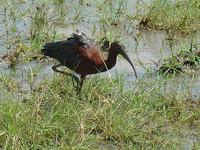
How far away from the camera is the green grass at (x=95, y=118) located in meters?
4.80

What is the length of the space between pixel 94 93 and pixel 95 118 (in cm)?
77

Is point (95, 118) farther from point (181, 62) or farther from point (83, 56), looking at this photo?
point (181, 62)

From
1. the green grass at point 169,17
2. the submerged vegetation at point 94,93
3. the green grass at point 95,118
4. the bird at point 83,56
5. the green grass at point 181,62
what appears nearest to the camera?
the green grass at point 95,118

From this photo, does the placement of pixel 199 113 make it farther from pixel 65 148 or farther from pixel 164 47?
pixel 164 47

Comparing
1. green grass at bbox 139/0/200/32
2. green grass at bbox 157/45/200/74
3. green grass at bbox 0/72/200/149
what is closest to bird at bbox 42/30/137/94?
green grass at bbox 0/72/200/149

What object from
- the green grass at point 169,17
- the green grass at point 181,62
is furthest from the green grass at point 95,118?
the green grass at point 169,17

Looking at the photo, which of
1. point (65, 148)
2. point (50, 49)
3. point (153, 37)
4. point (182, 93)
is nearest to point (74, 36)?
point (50, 49)

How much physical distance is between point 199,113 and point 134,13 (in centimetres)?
319

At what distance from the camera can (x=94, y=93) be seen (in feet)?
19.4

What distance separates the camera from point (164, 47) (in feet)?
25.8

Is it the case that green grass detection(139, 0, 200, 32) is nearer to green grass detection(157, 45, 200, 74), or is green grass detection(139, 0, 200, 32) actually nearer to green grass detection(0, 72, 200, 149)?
green grass detection(157, 45, 200, 74)

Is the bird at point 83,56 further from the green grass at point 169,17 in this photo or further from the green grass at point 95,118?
the green grass at point 169,17

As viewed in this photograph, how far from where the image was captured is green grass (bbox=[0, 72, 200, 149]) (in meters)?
4.80

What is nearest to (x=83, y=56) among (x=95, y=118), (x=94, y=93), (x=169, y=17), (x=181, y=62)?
(x=94, y=93)
